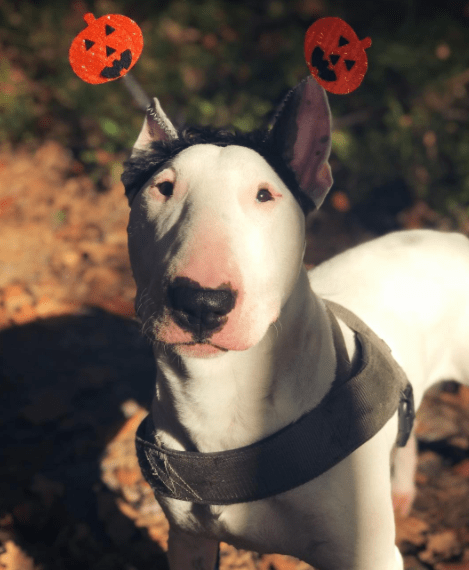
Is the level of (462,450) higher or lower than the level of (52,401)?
lower

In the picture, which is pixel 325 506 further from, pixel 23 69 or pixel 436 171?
pixel 23 69

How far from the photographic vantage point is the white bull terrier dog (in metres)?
1.42

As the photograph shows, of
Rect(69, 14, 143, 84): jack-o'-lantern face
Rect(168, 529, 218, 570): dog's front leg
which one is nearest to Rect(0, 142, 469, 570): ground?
Rect(168, 529, 218, 570): dog's front leg

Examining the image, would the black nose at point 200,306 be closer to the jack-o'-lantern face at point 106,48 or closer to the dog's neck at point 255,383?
the dog's neck at point 255,383

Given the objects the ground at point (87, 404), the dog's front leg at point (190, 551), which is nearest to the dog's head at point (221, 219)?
the dog's front leg at point (190, 551)

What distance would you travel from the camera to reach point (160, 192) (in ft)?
5.19

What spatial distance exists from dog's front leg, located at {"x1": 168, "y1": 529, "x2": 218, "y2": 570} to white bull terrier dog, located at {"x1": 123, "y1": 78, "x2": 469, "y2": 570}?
0.15 feet

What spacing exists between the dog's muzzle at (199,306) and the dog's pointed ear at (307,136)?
0.56m

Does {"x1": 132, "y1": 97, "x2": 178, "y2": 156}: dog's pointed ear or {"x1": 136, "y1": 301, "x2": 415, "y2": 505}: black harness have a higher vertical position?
{"x1": 132, "y1": 97, "x2": 178, "y2": 156}: dog's pointed ear

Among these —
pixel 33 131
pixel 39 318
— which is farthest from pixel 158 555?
pixel 33 131

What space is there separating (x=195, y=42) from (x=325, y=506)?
502 centimetres

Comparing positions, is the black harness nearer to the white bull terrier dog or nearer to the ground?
the white bull terrier dog

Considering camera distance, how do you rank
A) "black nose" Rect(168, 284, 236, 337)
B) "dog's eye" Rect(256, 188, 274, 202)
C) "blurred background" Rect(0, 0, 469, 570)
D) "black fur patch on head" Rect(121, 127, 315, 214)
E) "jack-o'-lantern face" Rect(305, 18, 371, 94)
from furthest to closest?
"blurred background" Rect(0, 0, 469, 570)
"black fur patch on head" Rect(121, 127, 315, 214)
"dog's eye" Rect(256, 188, 274, 202)
"jack-o'-lantern face" Rect(305, 18, 371, 94)
"black nose" Rect(168, 284, 236, 337)

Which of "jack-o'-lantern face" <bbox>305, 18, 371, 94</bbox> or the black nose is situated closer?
the black nose
